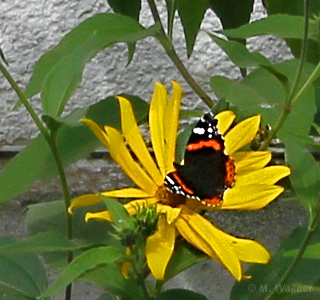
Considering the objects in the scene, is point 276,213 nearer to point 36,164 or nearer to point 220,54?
point 220,54

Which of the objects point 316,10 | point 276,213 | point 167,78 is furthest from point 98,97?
point 316,10

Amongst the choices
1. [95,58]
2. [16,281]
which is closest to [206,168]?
[16,281]

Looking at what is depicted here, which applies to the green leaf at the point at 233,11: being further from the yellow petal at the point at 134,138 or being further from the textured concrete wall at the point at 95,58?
the textured concrete wall at the point at 95,58

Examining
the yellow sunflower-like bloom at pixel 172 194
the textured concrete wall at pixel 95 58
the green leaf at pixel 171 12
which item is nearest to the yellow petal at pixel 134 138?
the yellow sunflower-like bloom at pixel 172 194

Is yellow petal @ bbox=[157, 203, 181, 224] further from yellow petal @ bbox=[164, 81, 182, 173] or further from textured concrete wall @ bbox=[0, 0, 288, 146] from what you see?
textured concrete wall @ bbox=[0, 0, 288, 146]

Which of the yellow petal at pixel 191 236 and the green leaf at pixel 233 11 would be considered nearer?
the yellow petal at pixel 191 236
